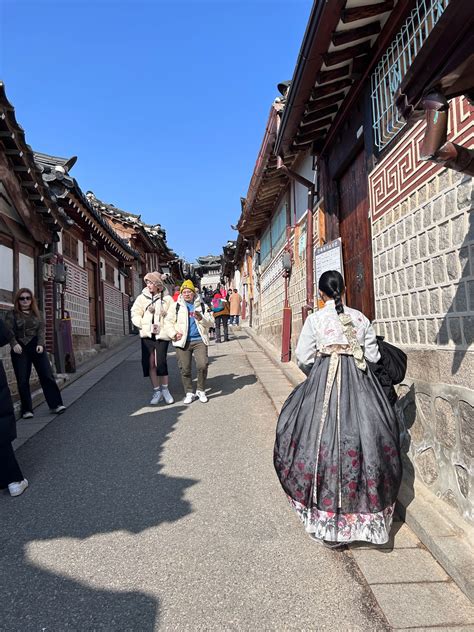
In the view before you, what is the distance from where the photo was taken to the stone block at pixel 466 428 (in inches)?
108

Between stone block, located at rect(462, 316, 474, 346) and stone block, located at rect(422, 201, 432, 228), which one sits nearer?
stone block, located at rect(462, 316, 474, 346)

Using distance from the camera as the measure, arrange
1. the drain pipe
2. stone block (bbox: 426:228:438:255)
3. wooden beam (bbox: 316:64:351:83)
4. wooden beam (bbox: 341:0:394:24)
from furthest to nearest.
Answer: the drain pipe < wooden beam (bbox: 316:64:351:83) < wooden beam (bbox: 341:0:394:24) < stone block (bbox: 426:228:438:255)

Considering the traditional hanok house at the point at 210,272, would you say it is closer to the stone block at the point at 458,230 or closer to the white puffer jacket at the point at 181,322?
the white puffer jacket at the point at 181,322

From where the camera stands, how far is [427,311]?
3.51 metres

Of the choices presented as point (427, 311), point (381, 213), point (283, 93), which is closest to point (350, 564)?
point (427, 311)

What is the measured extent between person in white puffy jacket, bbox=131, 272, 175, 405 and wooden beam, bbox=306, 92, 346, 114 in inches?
125

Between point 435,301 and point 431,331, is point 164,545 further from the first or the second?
point 435,301

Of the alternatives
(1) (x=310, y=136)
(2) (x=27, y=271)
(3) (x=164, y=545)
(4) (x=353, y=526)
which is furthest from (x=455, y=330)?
(2) (x=27, y=271)

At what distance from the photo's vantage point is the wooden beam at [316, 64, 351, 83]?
4.93 meters

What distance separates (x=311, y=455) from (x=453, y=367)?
1086mm

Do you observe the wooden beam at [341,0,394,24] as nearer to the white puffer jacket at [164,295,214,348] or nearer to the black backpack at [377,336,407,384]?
the black backpack at [377,336,407,384]

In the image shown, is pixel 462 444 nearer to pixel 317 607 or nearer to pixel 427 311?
pixel 427 311

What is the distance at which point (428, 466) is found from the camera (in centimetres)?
343

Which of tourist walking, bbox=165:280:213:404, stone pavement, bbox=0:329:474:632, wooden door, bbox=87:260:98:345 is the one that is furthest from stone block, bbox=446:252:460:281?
wooden door, bbox=87:260:98:345
